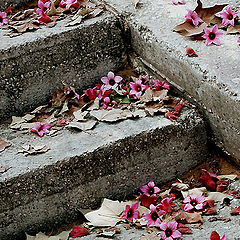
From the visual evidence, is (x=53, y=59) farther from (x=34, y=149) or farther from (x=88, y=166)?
(x=88, y=166)

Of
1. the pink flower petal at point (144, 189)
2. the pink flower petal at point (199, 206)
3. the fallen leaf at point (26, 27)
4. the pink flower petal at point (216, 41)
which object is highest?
the pink flower petal at point (216, 41)

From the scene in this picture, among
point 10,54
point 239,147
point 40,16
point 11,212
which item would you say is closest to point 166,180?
point 239,147

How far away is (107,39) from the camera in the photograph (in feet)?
9.18

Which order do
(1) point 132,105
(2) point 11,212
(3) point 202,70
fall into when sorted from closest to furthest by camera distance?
(2) point 11,212 → (3) point 202,70 → (1) point 132,105

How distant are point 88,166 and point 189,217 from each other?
0.52 meters

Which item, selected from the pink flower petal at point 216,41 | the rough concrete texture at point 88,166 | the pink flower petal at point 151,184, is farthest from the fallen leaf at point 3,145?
the pink flower petal at point 216,41

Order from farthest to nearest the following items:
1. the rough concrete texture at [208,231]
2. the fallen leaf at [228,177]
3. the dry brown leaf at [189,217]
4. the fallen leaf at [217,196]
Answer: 1. the fallen leaf at [228,177]
2. the fallen leaf at [217,196]
3. the dry brown leaf at [189,217]
4. the rough concrete texture at [208,231]

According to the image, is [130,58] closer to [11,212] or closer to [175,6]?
[175,6]

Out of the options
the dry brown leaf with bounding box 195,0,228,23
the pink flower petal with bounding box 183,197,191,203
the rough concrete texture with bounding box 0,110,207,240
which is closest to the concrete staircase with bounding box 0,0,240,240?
the rough concrete texture with bounding box 0,110,207,240

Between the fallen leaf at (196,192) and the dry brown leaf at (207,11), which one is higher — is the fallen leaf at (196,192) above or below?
below

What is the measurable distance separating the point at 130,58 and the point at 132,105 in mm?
484

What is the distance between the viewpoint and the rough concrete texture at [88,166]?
217cm

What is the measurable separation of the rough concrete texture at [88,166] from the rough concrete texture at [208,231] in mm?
259

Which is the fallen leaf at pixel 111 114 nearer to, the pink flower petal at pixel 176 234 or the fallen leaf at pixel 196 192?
the fallen leaf at pixel 196 192
